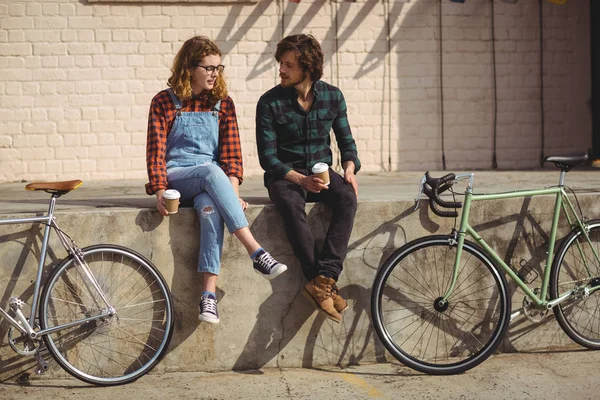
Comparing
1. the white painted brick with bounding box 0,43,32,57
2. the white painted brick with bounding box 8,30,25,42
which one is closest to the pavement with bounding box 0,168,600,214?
the white painted brick with bounding box 0,43,32,57

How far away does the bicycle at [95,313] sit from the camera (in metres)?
5.14

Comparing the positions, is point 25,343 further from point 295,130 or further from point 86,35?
point 86,35

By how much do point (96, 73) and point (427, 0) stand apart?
11.6 feet

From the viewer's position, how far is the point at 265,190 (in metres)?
7.10

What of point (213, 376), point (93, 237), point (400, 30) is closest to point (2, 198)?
point (93, 237)

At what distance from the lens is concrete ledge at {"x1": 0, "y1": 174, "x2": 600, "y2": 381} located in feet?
17.6

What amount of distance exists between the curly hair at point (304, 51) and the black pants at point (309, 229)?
0.69 metres

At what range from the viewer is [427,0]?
9852mm

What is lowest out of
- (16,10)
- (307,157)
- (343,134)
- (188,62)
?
(307,157)

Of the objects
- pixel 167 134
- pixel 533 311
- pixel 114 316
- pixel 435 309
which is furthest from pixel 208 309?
pixel 533 311

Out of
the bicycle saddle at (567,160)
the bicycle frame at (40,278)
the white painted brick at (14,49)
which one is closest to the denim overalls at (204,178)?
the bicycle frame at (40,278)

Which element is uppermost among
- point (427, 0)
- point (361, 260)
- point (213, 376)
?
point (427, 0)

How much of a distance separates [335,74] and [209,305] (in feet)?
16.3

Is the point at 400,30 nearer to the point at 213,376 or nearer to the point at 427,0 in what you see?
the point at 427,0
